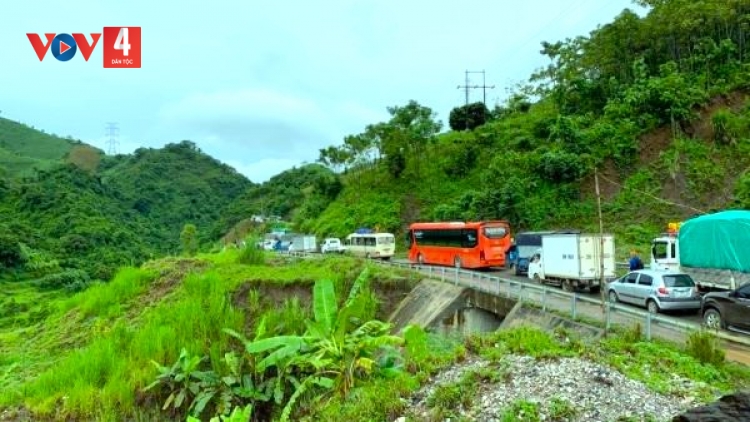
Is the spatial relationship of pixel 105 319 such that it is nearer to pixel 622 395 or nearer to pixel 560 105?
pixel 622 395

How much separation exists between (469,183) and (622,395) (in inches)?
1780

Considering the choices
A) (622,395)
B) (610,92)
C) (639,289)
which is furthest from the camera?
(610,92)

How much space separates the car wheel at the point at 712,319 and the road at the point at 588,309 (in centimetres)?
44

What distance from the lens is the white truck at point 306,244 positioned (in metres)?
54.5

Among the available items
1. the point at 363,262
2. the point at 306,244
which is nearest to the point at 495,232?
the point at 363,262

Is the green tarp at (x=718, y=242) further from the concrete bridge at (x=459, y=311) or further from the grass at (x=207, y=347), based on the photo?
the grass at (x=207, y=347)

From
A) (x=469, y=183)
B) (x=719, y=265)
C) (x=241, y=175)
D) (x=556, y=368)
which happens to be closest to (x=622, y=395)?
(x=556, y=368)

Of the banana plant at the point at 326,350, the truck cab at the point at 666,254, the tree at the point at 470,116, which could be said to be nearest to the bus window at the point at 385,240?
the truck cab at the point at 666,254

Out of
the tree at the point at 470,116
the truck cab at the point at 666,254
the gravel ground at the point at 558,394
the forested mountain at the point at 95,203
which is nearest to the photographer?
the gravel ground at the point at 558,394

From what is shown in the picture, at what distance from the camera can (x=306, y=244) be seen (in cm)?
5481

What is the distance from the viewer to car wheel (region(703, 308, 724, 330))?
46.0 ft

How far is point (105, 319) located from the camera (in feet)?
77.6

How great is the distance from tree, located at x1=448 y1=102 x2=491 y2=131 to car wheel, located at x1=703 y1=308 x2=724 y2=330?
55.1 m

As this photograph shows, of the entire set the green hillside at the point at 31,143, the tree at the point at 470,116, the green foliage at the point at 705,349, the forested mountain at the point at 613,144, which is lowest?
the green foliage at the point at 705,349
